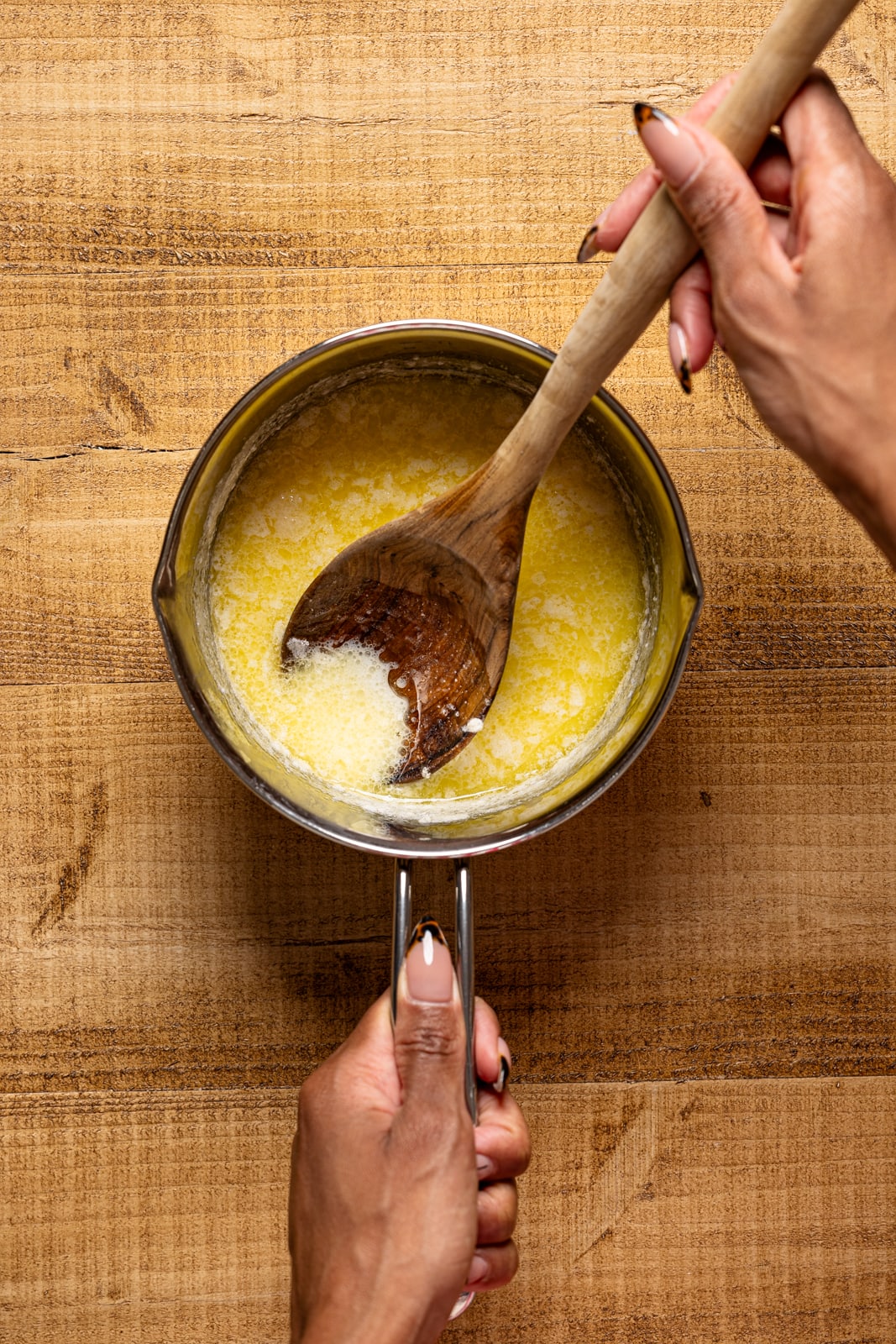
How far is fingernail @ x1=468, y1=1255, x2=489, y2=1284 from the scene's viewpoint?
83 centimetres

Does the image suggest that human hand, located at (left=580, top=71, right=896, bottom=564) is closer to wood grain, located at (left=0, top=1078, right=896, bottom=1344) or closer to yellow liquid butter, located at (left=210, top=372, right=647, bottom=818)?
yellow liquid butter, located at (left=210, top=372, right=647, bottom=818)

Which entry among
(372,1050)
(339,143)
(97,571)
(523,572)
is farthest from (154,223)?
(372,1050)

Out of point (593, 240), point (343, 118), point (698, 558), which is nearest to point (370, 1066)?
point (698, 558)

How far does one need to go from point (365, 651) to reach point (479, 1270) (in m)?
0.49

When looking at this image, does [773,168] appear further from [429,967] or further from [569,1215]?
[569,1215]

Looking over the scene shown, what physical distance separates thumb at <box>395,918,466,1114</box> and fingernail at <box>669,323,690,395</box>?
0.41 m

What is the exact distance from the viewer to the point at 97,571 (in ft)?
2.94

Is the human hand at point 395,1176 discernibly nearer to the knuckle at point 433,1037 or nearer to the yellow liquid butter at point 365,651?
the knuckle at point 433,1037

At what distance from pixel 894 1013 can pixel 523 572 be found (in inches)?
19.8

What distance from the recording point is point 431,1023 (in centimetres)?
75

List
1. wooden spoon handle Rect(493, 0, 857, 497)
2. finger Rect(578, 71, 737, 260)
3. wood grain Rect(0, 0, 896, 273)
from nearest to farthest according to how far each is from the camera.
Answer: wooden spoon handle Rect(493, 0, 857, 497), finger Rect(578, 71, 737, 260), wood grain Rect(0, 0, 896, 273)

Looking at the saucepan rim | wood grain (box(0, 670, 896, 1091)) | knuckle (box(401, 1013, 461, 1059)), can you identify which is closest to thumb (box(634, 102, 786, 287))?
the saucepan rim

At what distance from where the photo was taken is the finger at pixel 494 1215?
83 centimetres

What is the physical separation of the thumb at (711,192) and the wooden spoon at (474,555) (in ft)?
0.05
